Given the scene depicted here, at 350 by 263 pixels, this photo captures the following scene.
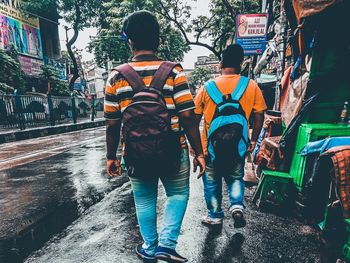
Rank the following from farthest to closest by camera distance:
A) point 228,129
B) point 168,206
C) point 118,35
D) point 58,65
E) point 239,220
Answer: point 58,65
point 118,35
point 228,129
point 239,220
point 168,206

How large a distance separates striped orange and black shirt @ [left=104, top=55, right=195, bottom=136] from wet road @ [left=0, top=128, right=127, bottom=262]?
1756 millimetres

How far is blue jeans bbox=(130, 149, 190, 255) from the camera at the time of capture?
78.5 inches

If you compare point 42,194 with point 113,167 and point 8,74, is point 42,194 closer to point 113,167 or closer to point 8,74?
point 113,167

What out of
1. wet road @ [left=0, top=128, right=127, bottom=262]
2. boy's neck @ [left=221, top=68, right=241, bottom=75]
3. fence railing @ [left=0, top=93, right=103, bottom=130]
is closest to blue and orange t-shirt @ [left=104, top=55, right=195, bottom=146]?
boy's neck @ [left=221, top=68, right=241, bottom=75]

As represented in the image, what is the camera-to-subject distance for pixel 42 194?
420 centimetres

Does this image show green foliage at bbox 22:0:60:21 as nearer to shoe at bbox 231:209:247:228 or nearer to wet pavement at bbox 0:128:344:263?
wet pavement at bbox 0:128:344:263

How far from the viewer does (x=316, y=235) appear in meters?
2.63

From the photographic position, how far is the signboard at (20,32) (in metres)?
18.4

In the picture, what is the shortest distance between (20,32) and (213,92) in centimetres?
2230

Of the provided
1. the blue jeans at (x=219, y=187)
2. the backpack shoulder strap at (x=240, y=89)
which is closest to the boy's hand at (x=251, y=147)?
the blue jeans at (x=219, y=187)

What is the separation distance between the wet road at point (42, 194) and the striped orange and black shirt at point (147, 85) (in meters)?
1.76

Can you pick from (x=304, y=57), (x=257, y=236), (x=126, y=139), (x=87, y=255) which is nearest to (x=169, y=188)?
(x=126, y=139)

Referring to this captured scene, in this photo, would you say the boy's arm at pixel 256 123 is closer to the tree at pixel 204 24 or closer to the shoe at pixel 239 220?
the shoe at pixel 239 220

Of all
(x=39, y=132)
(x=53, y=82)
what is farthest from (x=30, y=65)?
(x=39, y=132)
